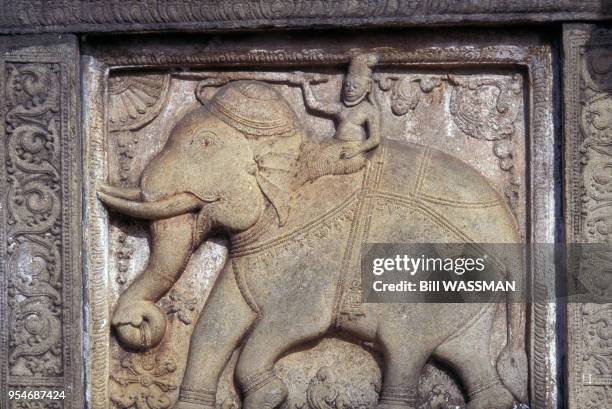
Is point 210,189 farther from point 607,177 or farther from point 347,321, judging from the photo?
point 607,177

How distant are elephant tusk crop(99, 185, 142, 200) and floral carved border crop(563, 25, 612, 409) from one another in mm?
2032

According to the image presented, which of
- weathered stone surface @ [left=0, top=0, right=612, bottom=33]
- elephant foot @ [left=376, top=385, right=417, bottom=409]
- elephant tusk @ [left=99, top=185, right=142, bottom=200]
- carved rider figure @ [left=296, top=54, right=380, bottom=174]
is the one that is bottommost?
elephant foot @ [left=376, top=385, right=417, bottom=409]

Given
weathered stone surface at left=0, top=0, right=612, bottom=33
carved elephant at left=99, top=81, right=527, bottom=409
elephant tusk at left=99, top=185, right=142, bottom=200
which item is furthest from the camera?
elephant tusk at left=99, top=185, right=142, bottom=200

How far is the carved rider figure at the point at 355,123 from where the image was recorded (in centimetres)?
481

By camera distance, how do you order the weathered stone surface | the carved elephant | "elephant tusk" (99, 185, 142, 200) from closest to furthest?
the weathered stone surface → the carved elephant → "elephant tusk" (99, 185, 142, 200)

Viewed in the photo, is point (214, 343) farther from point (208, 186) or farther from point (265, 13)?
point (265, 13)

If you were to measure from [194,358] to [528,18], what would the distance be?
2232 millimetres

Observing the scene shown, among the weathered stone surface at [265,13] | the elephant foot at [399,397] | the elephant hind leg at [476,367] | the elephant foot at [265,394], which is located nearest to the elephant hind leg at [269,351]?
the elephant foot at [265,394]

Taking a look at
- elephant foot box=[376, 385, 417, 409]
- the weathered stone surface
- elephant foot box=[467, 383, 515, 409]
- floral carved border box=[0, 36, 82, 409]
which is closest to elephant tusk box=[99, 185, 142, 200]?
floral carved border box=[0, 36, 82, 409]

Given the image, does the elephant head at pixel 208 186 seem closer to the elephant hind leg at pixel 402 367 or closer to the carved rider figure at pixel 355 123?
the carved rider figure at pixel 355 123

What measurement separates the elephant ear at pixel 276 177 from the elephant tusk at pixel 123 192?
0.59 metres

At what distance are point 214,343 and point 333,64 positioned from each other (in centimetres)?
146

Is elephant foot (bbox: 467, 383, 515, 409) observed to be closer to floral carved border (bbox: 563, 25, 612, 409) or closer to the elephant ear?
floral carved border (bbox: 563, 25, 612, 409)

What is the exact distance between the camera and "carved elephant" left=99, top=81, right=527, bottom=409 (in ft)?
15.7
